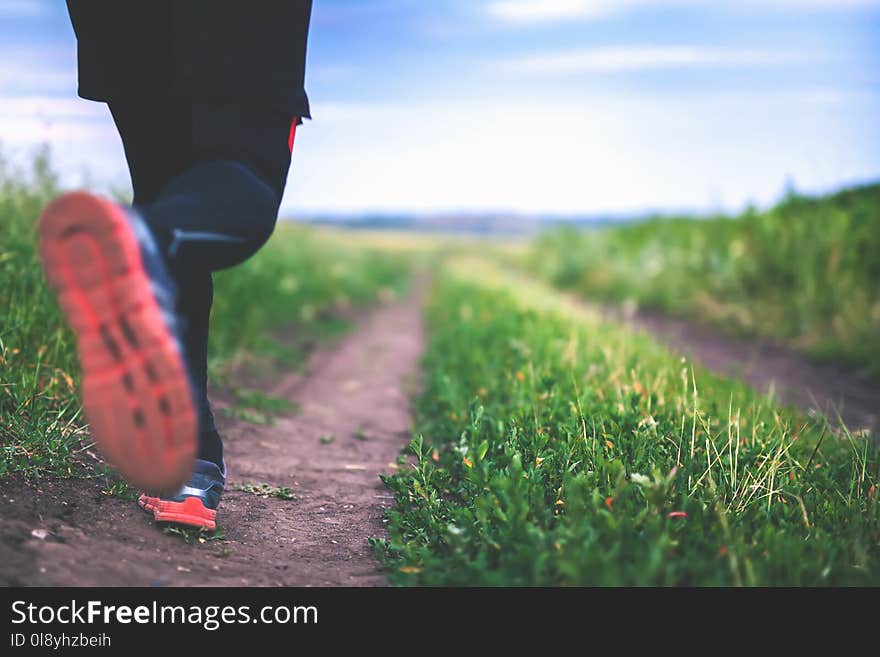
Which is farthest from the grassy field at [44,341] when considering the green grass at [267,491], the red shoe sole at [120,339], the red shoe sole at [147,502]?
the red shoe sole at [120,339]

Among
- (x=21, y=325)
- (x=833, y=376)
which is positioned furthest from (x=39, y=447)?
(x=833, y=376)

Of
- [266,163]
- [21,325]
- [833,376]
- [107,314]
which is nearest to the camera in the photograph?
[107,314]

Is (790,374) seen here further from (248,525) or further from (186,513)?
(186,513)

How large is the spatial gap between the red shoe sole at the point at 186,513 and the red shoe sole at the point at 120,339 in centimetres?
69

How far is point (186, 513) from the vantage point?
6.41ft

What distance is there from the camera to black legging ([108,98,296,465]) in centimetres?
146

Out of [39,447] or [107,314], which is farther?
[39,447]

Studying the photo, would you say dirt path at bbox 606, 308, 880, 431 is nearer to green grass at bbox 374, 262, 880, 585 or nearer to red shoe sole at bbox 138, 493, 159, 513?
green grass at bbox 374, 262, 880, 585

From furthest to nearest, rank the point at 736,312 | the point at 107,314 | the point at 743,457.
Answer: the point at 736,312
the point at 743,457
the point at 107,314

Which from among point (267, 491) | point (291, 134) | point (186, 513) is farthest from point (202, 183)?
point (267, 491)

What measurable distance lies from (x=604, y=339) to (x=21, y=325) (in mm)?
3656

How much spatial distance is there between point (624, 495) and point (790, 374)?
447 centimetres

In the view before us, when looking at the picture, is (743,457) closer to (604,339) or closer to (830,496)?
(830,496)
